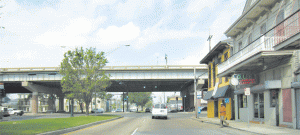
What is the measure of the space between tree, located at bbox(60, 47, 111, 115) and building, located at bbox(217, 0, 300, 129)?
16.3 metres

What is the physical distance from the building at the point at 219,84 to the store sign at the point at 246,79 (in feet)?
16.9

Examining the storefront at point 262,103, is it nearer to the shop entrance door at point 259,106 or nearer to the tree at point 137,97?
the shop entrance door at point 259,106

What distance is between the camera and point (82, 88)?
33.2 meters

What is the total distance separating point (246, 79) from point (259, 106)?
7.00ft

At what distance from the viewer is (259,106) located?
20.0 meters

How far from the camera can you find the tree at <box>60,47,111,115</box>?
32.6 meters

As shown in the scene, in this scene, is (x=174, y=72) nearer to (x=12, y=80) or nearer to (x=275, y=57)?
(x=12, y=80)

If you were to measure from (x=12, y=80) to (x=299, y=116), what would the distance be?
4934cm

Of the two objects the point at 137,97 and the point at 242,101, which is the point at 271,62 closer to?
the point at 242,101

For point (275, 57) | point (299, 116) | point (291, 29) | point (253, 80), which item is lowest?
point (299, 116)

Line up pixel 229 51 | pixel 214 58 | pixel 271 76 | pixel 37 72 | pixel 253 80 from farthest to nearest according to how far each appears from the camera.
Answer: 1. pixel 37 72
2. pixel 214 58
3. pixel 229 51
4. pixel 253 80
5. pixel 271 76

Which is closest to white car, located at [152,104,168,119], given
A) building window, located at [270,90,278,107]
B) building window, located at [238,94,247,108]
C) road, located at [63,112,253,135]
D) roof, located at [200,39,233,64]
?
roof, located at [200,39,233,64]

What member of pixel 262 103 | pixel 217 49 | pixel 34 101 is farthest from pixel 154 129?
pixel 34 101

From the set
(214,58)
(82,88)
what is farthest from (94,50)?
(214,58)
